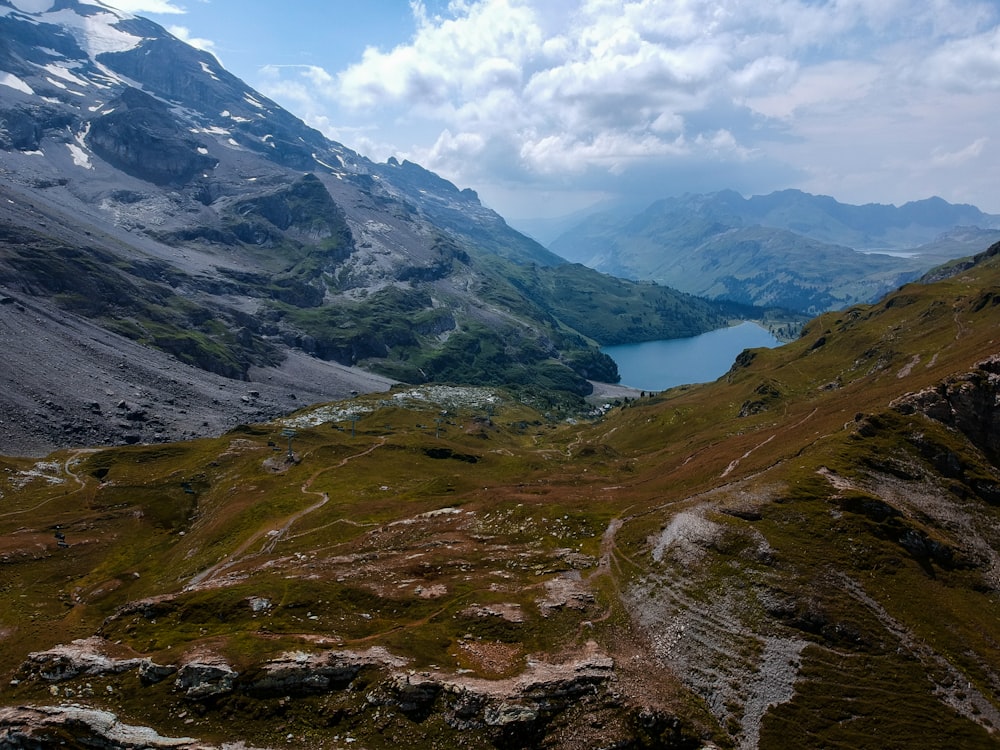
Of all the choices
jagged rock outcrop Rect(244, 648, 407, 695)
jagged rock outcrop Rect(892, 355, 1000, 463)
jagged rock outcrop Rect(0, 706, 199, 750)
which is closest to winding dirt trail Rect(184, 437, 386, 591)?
jagged rock outcrop Rect(0, 706, 199, 750)

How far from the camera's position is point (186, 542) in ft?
349

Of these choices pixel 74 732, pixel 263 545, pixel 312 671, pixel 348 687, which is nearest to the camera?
pixel 74 732

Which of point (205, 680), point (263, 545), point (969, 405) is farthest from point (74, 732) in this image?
point (969, 405)

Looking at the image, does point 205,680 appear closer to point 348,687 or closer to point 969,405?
point 348,687

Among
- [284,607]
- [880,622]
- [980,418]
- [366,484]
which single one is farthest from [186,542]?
[980,418]

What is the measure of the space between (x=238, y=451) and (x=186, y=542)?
210ft

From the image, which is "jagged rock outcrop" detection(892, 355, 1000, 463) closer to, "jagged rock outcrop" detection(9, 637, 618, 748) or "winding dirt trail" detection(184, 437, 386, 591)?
"jagged rock outcrop" detection(9, 637, 618, 748)

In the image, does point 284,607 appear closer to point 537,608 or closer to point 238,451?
point 537,608

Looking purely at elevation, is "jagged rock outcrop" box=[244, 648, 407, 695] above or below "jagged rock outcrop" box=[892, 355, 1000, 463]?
below

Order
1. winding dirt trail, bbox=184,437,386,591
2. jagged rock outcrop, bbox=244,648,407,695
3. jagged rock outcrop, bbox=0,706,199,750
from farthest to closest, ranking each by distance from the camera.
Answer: winding dirt trail, bbox=184,437,386,591, jagged rock outcrop, bbox=244,648,407,695, jagged rock outcrop, bbox=0,706,199,750

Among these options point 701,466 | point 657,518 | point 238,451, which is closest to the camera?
point 657,518

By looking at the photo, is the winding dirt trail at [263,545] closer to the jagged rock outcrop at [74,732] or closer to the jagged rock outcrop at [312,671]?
the jagged rock outcrop at [74,732]

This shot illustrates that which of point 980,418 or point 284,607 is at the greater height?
point 980,418

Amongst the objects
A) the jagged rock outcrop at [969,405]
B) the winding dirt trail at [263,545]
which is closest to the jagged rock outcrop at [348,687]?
the winding dirt trail at [263,545]
